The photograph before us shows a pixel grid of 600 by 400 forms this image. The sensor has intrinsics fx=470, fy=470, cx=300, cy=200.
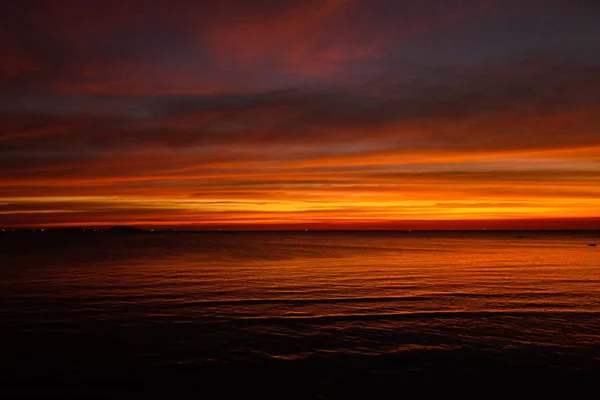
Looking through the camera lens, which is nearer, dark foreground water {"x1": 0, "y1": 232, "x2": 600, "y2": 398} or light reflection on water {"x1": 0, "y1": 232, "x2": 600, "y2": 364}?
dark foreground water {"x1": 0, "y1": 232, "x2": 600, "y2": 398}

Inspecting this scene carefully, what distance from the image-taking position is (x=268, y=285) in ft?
136

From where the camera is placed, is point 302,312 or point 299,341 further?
point 302,312

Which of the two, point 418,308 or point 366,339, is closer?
point 366,339

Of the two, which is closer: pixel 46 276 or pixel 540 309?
pixel 540 309

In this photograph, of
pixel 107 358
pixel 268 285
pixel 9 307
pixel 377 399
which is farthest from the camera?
pixel 268 285

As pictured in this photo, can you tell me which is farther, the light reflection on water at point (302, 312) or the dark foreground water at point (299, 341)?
the light reflection on water at point (302, 312)

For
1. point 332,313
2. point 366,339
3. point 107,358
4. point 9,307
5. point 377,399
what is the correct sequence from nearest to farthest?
point 377,399
point 107,358
point 366,339
point 332,313
point 9,307

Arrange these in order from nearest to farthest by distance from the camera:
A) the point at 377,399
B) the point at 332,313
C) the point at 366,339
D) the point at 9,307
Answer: the point at 377,399, the point at 366,339, the point at 332,313, the point at 9,307

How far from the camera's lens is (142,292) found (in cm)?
3712

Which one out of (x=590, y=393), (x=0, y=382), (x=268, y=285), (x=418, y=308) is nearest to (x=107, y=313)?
(x=0, y=382)

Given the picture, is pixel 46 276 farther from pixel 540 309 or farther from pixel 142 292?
pixel 540 309

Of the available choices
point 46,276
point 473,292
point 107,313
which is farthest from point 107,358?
point 46,276

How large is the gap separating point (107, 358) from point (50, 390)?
3.52m

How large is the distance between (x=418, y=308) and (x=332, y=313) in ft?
19.1
